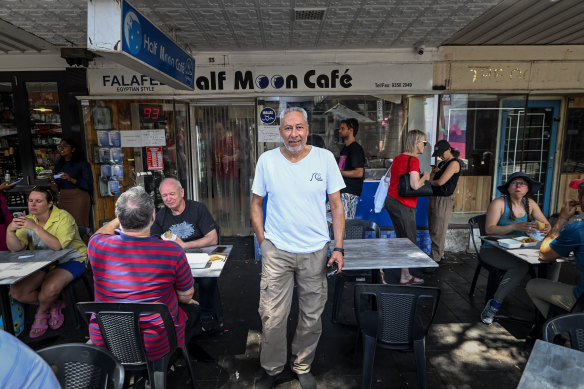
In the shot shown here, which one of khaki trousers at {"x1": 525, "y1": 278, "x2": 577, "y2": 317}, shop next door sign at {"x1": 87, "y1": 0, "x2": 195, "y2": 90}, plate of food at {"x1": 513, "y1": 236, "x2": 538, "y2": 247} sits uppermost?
shop next door sign at {"x1": 87, "y1": 0, "x2": 195, "y2": 90}

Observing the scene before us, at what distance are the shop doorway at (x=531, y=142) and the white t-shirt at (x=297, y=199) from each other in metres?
5.40

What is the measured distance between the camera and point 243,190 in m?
6.87

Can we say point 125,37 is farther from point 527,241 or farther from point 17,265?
point 527,241

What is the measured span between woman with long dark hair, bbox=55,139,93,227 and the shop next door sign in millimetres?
2879

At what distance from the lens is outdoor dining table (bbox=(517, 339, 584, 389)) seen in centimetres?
145

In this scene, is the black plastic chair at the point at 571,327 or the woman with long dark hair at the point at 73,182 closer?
the black plastic chair at the point at 571,327

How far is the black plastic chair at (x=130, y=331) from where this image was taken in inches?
80.6

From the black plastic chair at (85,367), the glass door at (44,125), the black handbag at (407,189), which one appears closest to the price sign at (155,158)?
the glass door at (44,125)

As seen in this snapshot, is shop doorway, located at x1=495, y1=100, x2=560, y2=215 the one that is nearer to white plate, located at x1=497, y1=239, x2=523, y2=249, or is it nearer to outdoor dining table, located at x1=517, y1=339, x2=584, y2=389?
white plate, located at x1=497, y1=239, x2=523, y2=249

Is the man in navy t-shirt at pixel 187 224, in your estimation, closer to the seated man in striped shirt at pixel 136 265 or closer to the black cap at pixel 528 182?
the seated man in striped shirt at pixel 136 265

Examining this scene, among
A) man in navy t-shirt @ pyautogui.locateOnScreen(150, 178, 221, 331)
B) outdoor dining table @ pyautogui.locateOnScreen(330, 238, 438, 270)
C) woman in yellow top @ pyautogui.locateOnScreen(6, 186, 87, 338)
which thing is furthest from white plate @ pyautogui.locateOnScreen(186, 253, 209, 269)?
woman in yellow top @ pyautogui.locateOnScreen(6, 186, 87, 338)

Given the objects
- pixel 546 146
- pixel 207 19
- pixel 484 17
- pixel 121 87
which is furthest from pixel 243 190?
pixel 546 146

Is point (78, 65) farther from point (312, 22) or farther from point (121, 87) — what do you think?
point (312, 22)

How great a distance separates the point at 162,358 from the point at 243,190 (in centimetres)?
474
